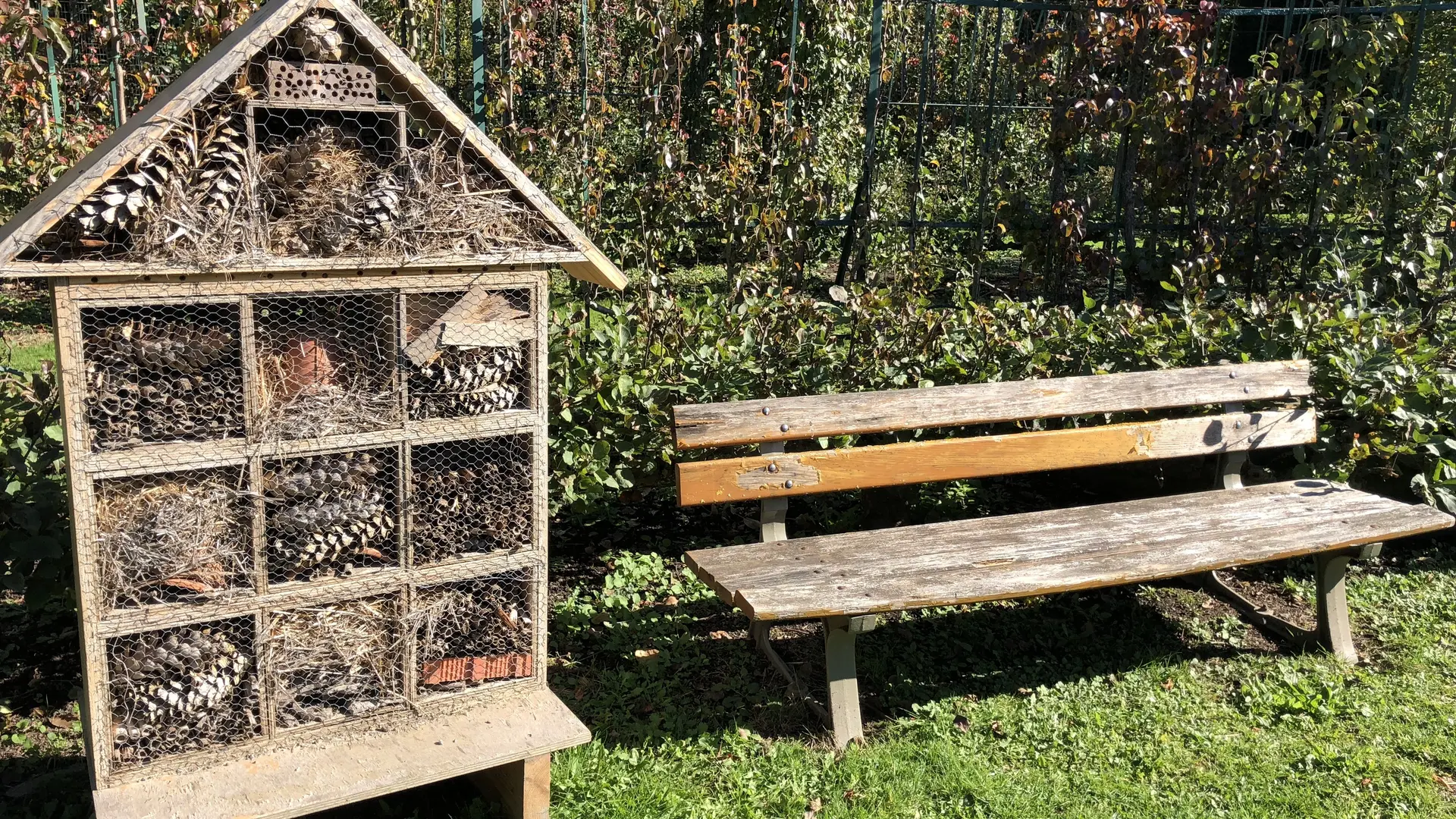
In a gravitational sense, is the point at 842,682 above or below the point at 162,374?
below

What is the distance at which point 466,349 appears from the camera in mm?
2805

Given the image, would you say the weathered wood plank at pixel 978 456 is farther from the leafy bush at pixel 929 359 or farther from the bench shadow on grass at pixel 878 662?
the bench shadow on grass at pixel 878 662

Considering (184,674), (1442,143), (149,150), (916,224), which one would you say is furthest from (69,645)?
(1442,143)

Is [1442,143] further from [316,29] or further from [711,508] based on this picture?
[316,29]

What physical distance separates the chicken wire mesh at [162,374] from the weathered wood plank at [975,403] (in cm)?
145

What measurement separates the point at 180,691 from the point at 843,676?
175 cm

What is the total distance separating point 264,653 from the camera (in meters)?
Answer: 2.66

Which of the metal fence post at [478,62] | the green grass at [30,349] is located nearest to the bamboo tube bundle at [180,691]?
the metal fence post at [478,62]

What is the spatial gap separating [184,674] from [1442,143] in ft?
23.3

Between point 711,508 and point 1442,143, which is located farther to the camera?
point 1442,143

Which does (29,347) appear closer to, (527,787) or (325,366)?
(325,366)

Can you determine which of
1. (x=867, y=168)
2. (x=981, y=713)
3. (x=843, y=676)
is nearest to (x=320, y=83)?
(x=843, y=676)

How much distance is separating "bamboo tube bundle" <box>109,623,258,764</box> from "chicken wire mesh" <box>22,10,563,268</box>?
88 cm

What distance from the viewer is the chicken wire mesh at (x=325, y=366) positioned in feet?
8.48
